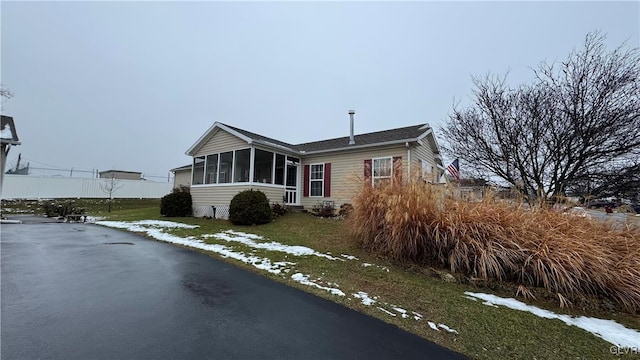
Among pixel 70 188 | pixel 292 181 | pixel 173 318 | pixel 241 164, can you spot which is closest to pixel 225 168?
pixel 241 164

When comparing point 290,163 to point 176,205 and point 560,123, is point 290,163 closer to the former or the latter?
point 176,205

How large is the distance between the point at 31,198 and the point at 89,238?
70.4 ft

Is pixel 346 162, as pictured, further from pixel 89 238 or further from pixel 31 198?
pixel 31 198

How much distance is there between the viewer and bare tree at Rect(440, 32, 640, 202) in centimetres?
848

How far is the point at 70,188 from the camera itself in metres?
24.4

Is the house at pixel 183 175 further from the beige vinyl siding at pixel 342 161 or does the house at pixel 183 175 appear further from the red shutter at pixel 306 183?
the beige vinyl siding at pixel 342 161

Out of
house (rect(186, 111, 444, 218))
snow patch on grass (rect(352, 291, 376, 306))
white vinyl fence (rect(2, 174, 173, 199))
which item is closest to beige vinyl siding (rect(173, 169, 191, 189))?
white vinyl fence (rect(2, 174, 173, 199))

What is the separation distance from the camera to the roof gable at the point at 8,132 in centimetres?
1292

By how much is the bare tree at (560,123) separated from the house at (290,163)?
259 centimetres

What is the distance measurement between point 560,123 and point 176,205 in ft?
56.9

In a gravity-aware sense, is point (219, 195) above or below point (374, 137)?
below

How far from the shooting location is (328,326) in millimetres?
3414

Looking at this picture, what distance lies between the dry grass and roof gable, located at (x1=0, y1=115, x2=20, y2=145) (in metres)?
17.4

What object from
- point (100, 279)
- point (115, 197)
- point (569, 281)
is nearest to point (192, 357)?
point (100, 279)
